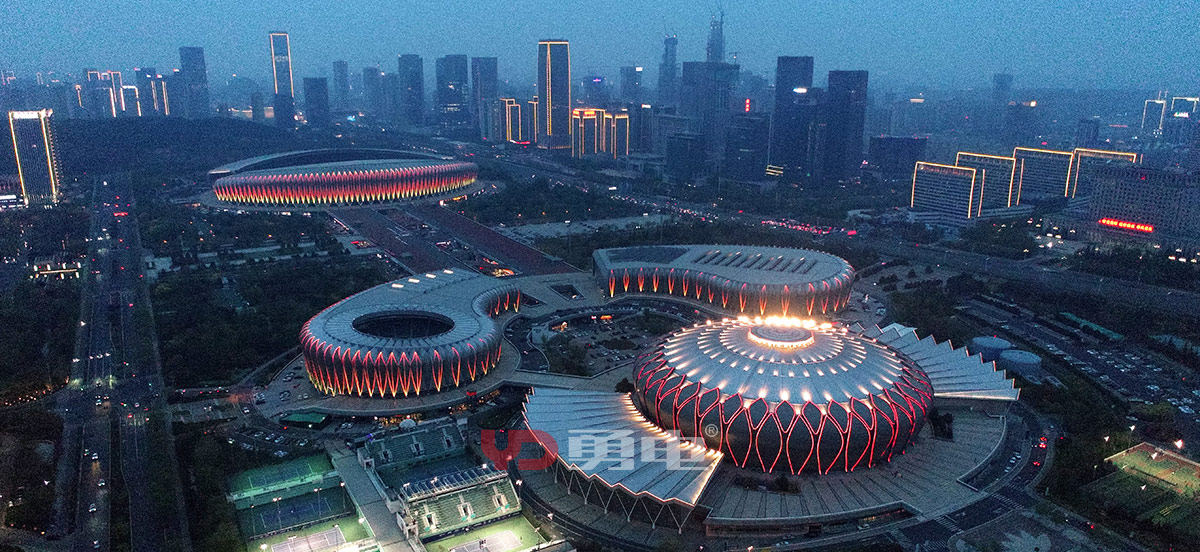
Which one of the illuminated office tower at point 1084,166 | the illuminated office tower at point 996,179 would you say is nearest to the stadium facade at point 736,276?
the illuminated office tower at point 996,179

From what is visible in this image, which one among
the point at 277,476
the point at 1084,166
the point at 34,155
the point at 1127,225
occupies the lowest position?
the point at 277,476

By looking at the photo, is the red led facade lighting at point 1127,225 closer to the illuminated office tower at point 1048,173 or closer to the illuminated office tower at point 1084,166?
the illuminated office tower at point 1048,173

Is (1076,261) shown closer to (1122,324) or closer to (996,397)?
(1122,324)

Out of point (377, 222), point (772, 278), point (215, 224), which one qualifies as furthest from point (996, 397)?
point (215, 224)

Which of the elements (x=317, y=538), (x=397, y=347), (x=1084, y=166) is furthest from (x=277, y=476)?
(x=1084, y=166)

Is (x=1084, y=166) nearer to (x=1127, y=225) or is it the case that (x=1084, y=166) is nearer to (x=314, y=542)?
(x=1127, y=225)

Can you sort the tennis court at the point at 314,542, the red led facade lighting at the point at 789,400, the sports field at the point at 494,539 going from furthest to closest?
the red led facade lighting at the point at 789,400
the tennis court at the point at 314,542
the sports field at the point at 494,539
